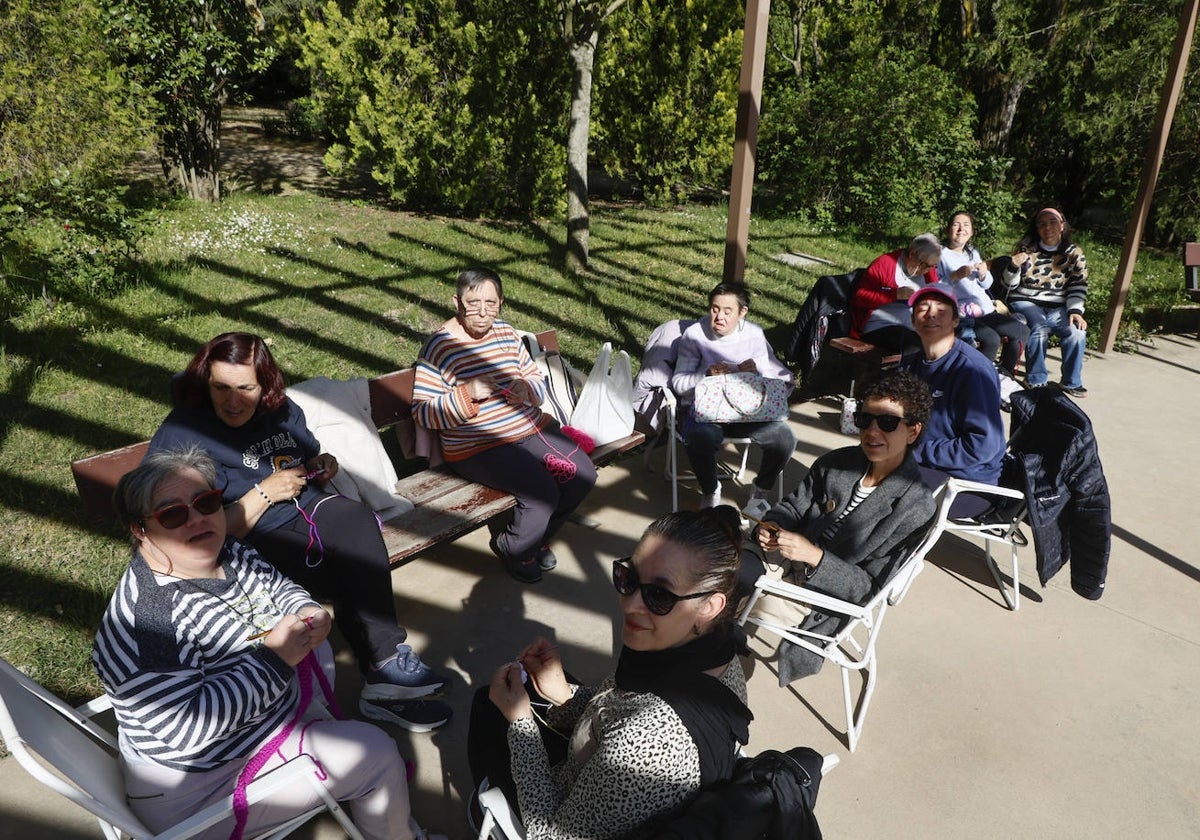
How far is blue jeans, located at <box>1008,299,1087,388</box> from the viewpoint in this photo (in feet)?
21.9

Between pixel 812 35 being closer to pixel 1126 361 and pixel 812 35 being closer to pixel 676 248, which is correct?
pixel 676 248

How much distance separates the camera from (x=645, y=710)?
1.62m

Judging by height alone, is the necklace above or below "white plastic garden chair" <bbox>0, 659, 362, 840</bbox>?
above

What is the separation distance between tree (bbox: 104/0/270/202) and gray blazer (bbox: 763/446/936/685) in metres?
8.26

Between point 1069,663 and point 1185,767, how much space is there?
584mm

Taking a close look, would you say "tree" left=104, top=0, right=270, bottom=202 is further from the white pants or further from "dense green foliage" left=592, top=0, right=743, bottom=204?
the white pants

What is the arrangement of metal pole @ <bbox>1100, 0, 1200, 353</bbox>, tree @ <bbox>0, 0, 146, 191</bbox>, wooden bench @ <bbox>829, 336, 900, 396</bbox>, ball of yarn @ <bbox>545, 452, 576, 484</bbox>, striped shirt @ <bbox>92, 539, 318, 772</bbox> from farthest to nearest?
metal pole @ <bbox>1100, 0, 1200, 353</bbox>
tree @ <bbox>0, 0, 146, 191</bbox>
wooden bench @ <bbox>829, 336, 900, 396</bbox>
ball of yarn @ <bbox>545, 452, 576, 484</bbox>
striped shirt @ <bbox>92, 539, 318, 772</bbox>

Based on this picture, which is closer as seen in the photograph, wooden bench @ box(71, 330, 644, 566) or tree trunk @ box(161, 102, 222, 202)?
wooden bench @ box(71, 330, 644, 566)

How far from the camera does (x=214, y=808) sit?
76.7 inches

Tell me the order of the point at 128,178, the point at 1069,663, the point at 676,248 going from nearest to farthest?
1. the point at 1069,663
2. the point at 676,248
3. the point at 128,178

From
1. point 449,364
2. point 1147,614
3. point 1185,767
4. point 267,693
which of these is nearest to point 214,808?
point 267,693

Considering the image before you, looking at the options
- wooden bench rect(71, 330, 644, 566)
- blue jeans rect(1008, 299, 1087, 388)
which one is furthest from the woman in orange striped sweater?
blue jeans rect(1008, 299, 1087, 388)

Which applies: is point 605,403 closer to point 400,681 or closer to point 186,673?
point 400,681

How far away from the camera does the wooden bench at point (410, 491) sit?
2896 millimetres
